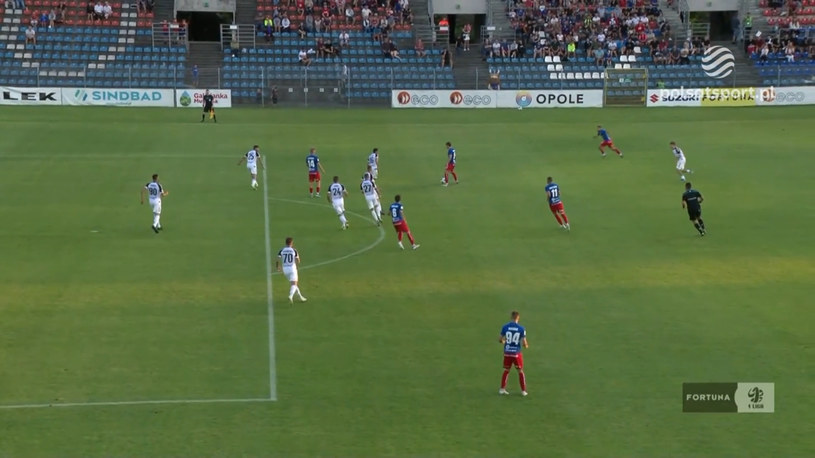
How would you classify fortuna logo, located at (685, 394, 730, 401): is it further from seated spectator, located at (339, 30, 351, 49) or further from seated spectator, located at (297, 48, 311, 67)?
seated spectator, located at (339, 30, 351, 49)

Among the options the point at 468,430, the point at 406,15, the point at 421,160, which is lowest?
the point at 468,430

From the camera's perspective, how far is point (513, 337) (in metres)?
23.9

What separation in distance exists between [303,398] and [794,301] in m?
15.3

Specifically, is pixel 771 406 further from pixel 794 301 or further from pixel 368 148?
pixel 368 148

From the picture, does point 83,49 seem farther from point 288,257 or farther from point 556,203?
point 288,257

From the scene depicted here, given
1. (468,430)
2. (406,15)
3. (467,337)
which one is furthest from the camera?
(406,15)

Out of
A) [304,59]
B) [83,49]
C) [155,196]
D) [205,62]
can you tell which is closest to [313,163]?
[155,196]

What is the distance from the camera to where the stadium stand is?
80.8 metres

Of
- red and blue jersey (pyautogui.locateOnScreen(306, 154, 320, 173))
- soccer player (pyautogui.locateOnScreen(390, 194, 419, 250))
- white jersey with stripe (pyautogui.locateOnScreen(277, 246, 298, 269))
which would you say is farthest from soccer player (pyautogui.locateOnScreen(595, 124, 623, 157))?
white jersey with stripe (pyautogui.locateOnScreen(277, 246, 298, 269))

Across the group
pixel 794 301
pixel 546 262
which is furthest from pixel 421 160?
pixel 794 301

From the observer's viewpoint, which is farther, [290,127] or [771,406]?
[290,127]

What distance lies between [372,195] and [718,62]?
5293cm

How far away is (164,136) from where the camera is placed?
6512cm

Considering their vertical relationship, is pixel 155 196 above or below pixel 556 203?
above
